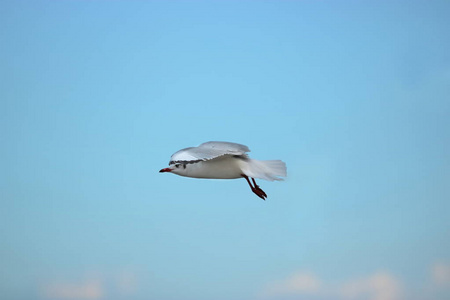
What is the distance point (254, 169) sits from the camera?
278 inches

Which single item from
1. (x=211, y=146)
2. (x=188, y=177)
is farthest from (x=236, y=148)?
(x=188, y=177)

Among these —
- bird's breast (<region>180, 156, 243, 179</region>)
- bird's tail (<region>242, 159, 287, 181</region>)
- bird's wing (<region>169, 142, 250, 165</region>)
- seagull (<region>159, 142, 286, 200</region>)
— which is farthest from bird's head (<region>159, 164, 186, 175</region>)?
bird's tail (<region>242, 159, 287, 181</region>)

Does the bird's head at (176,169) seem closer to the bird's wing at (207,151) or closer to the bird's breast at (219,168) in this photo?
the bird's breast at (219,168)

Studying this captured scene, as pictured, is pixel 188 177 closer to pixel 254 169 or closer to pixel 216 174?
pixel 216 174

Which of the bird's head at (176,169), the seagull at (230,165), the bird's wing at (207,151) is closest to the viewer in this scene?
→ the bird's wing at (207,151)

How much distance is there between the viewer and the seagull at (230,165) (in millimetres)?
6883

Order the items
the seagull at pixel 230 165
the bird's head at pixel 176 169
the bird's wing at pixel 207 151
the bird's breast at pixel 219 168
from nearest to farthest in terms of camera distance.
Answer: the bird's wing at pixel 207 151, the seagull at pixel 230 165, the bird's breast at pixel 219 168, the bird's head at pixel 176 169

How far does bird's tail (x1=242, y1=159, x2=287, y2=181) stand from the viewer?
273 inches

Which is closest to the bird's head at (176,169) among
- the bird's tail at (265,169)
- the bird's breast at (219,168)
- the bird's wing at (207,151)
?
the bird's breast at (219,168)

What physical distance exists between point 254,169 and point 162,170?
126 cm

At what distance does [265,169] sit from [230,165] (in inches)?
16.4

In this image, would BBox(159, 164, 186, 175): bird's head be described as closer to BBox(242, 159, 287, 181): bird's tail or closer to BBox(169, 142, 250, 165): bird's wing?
BBox(169, 142, 250, 165): bird's wing

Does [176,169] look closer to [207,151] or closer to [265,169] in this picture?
[207,151]

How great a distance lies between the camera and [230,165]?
281 inches
